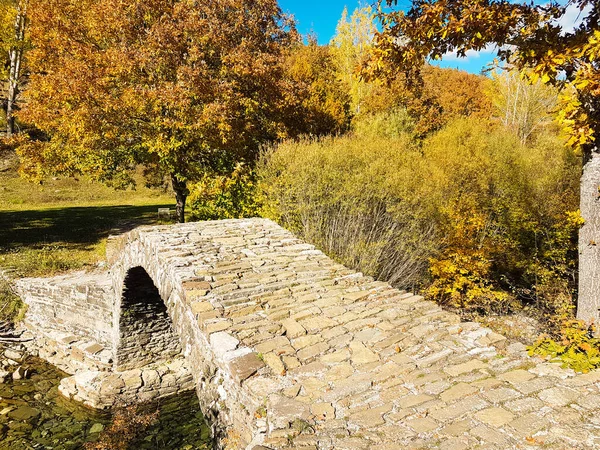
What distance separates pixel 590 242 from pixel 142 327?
30.5 ft

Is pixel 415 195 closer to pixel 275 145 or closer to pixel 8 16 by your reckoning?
pixel 275 145

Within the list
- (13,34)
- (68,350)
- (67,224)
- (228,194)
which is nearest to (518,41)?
(228,194)

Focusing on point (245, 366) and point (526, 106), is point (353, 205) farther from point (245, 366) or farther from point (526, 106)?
point (526, 106)

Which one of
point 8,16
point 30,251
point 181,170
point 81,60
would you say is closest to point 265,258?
point 181,170

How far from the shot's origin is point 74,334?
413 inches

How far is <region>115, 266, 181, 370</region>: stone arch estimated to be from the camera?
8.50 meters

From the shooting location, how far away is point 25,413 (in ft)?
27.2

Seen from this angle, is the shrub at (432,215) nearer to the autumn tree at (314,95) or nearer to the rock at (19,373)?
the autumn tree at (314,95)

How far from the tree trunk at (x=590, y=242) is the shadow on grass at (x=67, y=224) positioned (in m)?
14.2

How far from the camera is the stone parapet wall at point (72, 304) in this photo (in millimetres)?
9742

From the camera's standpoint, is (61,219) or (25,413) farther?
(61,219)

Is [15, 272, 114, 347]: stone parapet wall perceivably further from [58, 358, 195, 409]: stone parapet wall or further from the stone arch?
[58, 358, 195, 409]: stone parapet wall

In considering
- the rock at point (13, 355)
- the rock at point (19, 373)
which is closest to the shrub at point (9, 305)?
the rock at point (13, 355)

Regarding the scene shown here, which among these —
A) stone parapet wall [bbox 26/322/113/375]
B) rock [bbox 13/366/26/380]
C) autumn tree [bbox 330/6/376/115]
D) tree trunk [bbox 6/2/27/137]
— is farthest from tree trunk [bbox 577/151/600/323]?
tree trunk [bbox 6/2/27/137]
